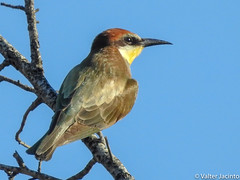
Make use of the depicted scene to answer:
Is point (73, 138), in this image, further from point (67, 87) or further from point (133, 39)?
point (133, 39)

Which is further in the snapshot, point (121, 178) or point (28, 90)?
point (28, 90)

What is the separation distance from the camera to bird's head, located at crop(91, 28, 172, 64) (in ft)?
20.1

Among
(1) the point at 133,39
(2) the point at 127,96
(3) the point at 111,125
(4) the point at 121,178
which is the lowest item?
(4) the point at 121,178

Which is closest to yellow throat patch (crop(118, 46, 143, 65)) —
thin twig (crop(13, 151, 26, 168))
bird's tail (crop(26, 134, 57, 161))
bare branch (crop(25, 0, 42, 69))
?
bare branch (crop(25, 0, 42, 69))

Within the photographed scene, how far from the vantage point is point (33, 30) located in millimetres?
5207

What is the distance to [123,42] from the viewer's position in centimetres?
620

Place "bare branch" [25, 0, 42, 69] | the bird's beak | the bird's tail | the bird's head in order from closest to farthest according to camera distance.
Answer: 1. the bird's tail
2. "bare branch" [25, 0, 42, 69]
3. the bird's head
4. the bird's beak

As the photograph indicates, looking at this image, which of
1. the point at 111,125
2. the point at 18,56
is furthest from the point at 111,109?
the point at 18,56

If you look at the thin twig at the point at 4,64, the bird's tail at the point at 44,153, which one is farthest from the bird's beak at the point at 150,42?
the bird's tail at the point at 44,153

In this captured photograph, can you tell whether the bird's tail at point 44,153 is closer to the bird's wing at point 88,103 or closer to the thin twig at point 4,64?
the bird's wing at point 88,103

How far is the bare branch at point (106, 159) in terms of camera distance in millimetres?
4234

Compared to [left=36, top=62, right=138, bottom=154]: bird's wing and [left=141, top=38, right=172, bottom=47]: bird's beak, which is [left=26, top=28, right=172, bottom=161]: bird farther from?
[left=141, top=38, right=172, bottom=47]: bird's beak

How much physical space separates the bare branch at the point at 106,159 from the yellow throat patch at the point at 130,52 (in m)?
1.54

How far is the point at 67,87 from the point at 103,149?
2.72ft
